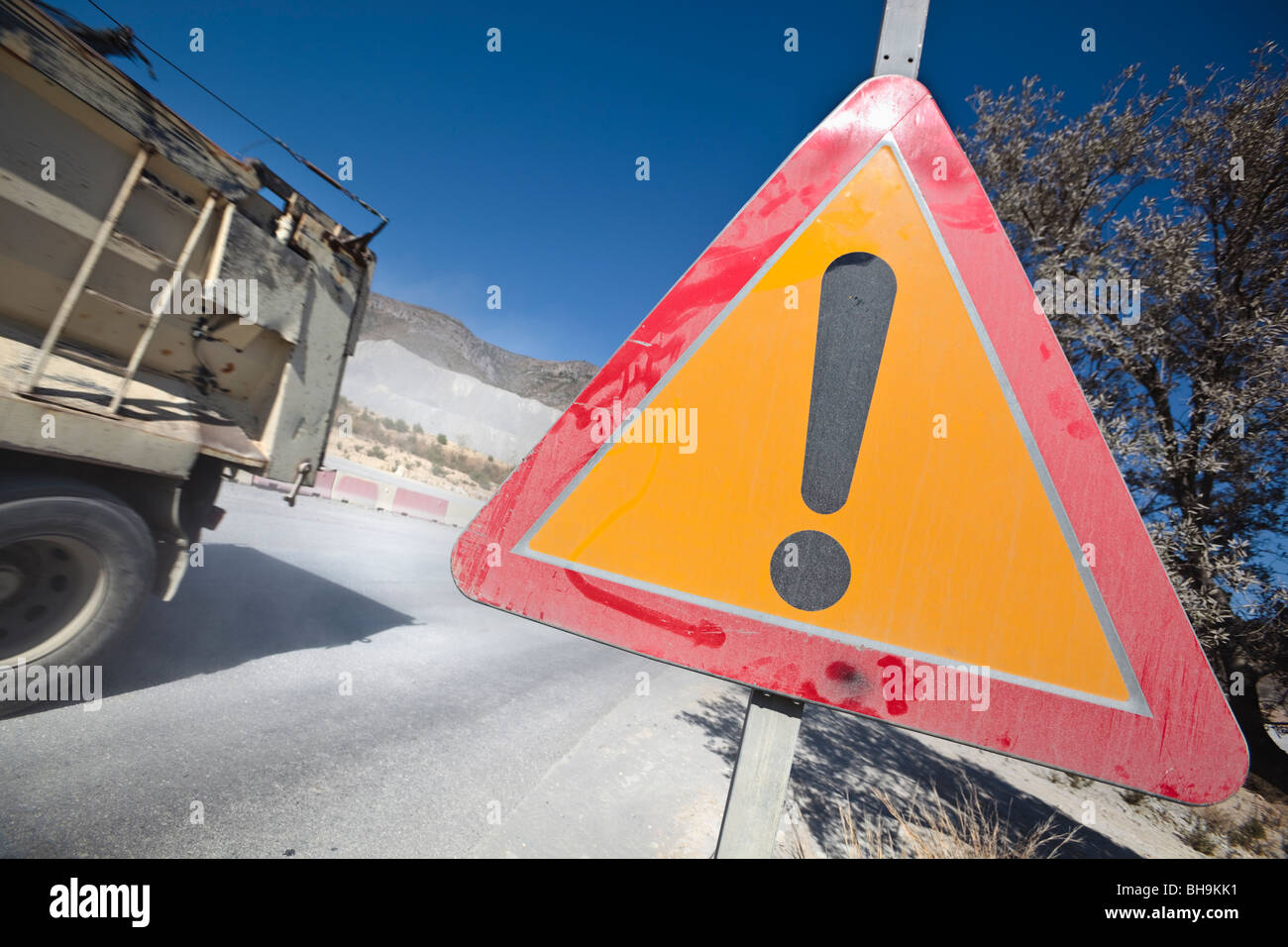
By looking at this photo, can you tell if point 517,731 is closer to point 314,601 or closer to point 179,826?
point 179,826

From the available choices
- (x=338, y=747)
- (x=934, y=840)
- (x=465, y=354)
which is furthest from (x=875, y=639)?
(x=465, y=354)

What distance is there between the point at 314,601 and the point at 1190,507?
9.05 metres

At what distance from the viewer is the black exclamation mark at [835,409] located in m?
0.95

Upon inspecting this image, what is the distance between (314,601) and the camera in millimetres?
6086

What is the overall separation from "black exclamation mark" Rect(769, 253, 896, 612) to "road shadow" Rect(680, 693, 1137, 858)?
3.10 meters

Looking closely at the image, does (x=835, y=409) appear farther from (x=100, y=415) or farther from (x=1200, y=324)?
(x=1200, y=324)

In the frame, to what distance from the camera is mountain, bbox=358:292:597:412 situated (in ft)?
306

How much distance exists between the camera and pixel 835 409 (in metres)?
1.00

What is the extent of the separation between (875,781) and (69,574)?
6.39 m

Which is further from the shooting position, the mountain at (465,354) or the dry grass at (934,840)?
the mountain at (465,354)

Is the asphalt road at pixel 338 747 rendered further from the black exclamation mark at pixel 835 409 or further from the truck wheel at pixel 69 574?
the black exclamation mark at pixel 835 409

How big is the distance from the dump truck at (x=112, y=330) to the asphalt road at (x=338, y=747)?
722 millimetres

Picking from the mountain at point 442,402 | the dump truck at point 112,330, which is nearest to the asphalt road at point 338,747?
the dump truck at point 112,330
